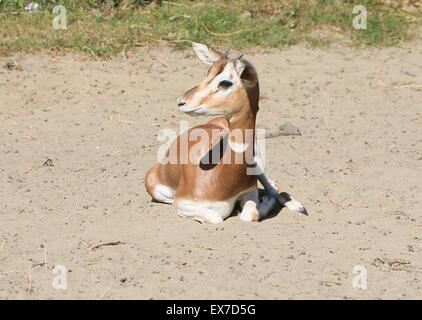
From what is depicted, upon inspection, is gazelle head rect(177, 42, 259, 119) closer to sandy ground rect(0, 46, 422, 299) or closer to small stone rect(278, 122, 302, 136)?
sandy ground rect(0, 46, 422, 299)

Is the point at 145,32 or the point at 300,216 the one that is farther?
the point at 145,32

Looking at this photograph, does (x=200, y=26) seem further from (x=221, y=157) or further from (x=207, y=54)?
(x=221, y=157)

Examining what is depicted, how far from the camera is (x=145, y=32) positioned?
9.42 meters

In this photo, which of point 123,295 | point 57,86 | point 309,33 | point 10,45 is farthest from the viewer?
point 309,33

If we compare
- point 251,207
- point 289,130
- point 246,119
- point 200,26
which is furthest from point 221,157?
point 200,26

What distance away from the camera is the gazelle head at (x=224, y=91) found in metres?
5.24

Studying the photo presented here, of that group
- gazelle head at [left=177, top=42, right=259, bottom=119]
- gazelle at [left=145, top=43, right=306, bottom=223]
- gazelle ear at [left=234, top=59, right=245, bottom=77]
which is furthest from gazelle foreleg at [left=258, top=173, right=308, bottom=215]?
gazelle ear at [left=234, top=59, right=245, bottom=77]

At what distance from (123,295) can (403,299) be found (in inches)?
56.3

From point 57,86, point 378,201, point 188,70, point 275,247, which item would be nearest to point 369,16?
point 188,70

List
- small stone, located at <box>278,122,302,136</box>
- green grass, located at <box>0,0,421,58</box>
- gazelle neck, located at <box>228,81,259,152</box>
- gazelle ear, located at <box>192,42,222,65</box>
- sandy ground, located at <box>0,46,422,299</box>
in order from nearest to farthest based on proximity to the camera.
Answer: sandy ground, located at <box>0,46,422,299</box>
gazelle neck, located at <box>228,81,259,152</box>
gazelle ear, located at <box>192,42,222,65</box>
small stone, located at <box>278,122,302,136</box>
green grass, located at <box>0,0,421,58</box>

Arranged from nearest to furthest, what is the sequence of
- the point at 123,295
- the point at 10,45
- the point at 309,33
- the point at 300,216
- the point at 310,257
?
1. the point at 123,295
2. the point at 310,257
3. the point at 300,216
4. the point at 10,45
5. the point at 309,33

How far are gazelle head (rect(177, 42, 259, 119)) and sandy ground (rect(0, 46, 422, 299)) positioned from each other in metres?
0.77

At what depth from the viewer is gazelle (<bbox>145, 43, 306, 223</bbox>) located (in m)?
5.27

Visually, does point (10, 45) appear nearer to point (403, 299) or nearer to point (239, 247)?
point (239, 247)
